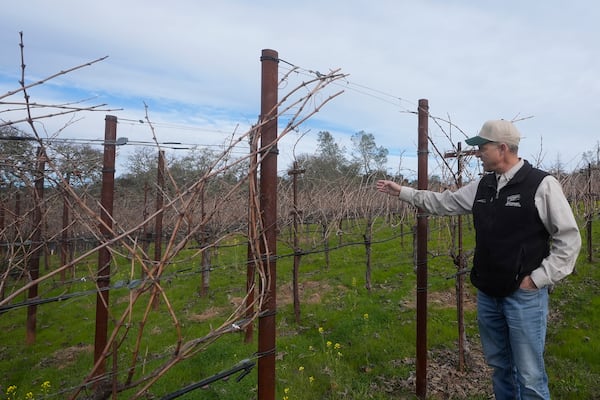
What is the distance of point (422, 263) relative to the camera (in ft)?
10.4

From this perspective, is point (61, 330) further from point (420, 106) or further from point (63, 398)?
point (420, 106)

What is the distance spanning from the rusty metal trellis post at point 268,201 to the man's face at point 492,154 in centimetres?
120

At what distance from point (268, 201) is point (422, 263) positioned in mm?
1785

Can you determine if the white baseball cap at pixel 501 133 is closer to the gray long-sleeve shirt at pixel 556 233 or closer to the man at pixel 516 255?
the man at pixel 516 255

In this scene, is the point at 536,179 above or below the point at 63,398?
above

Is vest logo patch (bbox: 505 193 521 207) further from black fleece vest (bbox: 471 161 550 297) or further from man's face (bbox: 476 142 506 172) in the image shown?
man's face (bbox: 476 142 506 172)

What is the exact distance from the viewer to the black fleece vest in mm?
1964

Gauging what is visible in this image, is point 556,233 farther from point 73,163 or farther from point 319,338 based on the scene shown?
point 319,338

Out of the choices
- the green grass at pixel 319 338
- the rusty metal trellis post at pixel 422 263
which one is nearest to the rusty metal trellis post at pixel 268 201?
the green grass at pixel 319 338

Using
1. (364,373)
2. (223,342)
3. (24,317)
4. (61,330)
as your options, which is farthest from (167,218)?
(364,373)

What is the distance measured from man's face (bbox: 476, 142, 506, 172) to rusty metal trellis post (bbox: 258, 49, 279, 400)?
1204 millimetres

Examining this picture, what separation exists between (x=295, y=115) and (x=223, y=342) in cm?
400

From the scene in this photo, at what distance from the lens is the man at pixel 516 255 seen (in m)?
1.91

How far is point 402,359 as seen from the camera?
409 centimetres
